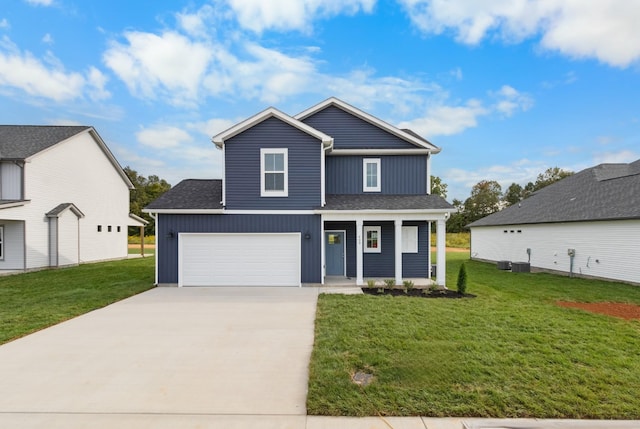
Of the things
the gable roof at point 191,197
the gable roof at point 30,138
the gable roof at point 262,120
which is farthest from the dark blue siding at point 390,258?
the gable roof at point 30,138

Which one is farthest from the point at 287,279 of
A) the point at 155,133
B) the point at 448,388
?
the point at 155,133

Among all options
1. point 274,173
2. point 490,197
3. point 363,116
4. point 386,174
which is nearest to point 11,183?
point 274,173

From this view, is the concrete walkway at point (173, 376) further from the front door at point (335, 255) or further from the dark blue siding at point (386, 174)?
the dark blue siding at point (386, 174)

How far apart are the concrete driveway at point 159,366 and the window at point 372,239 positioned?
5.33 meters

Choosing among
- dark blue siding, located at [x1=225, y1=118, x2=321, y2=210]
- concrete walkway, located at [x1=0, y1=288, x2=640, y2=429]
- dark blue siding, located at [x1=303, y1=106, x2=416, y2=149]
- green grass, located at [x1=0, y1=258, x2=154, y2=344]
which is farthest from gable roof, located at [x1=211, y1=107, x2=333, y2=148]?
concrete walkway, located at [x1=0, y1=288, x2=640, y2=429]

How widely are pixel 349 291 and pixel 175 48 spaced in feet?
39.2

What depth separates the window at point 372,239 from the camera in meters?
12.7

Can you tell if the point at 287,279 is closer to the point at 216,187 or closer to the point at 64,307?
the point at 216,187

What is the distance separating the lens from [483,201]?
52938 mm

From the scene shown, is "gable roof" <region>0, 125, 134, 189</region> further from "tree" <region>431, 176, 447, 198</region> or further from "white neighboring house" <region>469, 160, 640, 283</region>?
"tree" <region>431, 176, 447, 198</region>

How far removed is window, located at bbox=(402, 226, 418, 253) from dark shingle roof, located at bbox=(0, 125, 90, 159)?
18524mm

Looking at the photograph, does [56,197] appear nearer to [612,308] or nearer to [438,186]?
[612,308]

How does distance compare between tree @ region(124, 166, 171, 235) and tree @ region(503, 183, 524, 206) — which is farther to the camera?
tree @ region(503, 183, 524, 206)

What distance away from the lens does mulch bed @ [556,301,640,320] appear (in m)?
7.82
